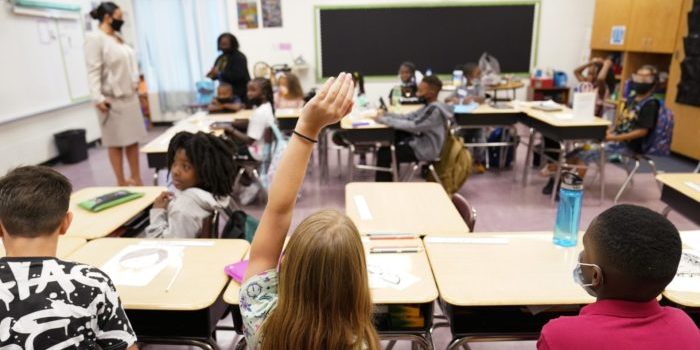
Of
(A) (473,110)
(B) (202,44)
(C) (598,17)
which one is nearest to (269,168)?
(A) (473,110)

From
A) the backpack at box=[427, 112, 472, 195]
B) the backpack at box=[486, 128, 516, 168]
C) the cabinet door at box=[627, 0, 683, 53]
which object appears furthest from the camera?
the cabinet door at box=[627, 0, 683, 53]

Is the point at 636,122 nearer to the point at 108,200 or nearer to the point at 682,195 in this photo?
the point at 682,195

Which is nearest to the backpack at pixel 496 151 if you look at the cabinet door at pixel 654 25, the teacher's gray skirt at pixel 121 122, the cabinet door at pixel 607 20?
the cabinet door at pixel 654 25

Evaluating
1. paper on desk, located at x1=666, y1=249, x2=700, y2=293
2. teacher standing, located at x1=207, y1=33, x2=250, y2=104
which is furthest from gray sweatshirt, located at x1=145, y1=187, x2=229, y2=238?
teacher standing, located at x1=207, y1=33, x2=250, y2=104

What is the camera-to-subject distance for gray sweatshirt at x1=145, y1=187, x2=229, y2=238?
2055 millimetres

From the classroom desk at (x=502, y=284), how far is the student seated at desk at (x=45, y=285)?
954mm

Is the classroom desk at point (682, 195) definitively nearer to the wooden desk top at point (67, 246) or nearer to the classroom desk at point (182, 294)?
the classroom desk at point (182, 294)

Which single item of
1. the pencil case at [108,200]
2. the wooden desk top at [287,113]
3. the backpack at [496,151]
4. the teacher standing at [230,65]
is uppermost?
the teacher standing at [230,65]

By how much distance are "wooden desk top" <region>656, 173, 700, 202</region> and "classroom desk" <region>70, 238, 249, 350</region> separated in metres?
2.11

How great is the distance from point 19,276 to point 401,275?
42.0 inches

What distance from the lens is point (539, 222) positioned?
3803 millimetres

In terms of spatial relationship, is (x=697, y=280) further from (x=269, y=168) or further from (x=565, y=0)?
(x=565, y=0)

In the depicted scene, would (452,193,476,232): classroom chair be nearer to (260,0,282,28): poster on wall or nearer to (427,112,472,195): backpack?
(427,112,472,195): backpack

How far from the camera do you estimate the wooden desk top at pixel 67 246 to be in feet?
5.93
